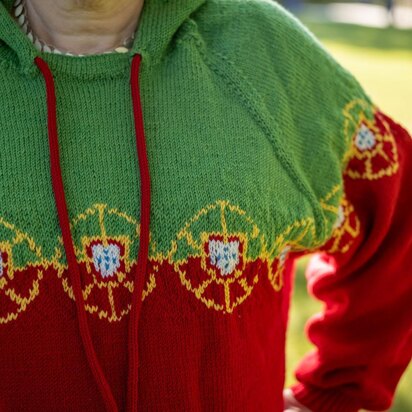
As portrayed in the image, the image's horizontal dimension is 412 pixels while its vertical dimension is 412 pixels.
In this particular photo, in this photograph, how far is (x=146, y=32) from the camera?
1.33 metres

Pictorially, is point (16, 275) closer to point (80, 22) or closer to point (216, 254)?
point (216, 254)

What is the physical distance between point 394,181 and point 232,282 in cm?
42

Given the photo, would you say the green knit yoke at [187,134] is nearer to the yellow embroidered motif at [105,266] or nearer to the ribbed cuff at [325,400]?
the yellow embroidered motif at [105,266]

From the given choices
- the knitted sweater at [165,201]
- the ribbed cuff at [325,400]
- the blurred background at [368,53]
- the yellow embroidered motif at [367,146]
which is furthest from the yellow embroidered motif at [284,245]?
the blurred background at [368,53]

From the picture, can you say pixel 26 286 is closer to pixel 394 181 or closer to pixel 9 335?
pixel 9 335

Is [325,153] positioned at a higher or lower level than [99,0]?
lower

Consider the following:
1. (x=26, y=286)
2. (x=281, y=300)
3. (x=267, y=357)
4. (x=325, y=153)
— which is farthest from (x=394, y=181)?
(x=26, y=286)

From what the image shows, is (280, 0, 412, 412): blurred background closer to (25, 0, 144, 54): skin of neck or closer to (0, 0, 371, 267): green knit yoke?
(0, 0, 371, 267): green knit yoke

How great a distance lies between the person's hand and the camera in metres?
1.67

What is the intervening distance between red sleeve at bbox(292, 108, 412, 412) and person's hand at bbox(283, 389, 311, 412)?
0.01 m

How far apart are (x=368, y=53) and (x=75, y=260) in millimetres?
9211

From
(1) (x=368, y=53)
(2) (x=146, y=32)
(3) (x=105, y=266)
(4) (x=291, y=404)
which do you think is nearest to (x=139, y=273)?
(3) (x=105, y=266)

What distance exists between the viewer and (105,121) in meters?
1.29

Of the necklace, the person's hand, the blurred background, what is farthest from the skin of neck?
the blurred background
